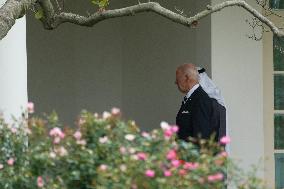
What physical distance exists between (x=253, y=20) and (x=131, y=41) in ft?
6.55

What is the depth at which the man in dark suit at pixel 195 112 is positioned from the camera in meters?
6.46

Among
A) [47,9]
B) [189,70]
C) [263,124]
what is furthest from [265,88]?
[47,9]

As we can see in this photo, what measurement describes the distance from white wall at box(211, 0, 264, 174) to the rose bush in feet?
11.5

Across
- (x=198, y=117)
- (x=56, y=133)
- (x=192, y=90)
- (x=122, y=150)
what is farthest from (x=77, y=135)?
(x=192, y=90)

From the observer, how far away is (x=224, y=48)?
6.98 m

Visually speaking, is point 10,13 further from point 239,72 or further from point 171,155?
point 239,72

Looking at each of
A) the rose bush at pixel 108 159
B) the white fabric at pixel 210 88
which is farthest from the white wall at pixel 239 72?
the rose bush at pixel 108 159

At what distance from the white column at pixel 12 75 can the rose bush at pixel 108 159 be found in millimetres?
1802

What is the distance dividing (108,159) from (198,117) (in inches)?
128

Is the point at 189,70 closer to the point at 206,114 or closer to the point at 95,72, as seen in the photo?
the point at 206,114

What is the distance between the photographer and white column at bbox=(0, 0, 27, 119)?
5359 mm

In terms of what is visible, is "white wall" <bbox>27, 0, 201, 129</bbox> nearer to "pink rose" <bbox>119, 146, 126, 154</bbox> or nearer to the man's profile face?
the man's profile face

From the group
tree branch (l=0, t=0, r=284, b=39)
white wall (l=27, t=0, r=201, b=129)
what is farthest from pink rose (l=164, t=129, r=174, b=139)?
white wall (l=27, t=0, r=201, b=129)

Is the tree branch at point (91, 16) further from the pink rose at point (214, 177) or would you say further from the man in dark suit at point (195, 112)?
the pink rose at point (214, 177)
